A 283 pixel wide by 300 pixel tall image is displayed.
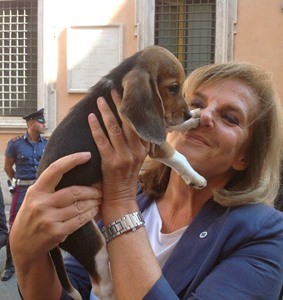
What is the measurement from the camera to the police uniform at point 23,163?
713 centimetres

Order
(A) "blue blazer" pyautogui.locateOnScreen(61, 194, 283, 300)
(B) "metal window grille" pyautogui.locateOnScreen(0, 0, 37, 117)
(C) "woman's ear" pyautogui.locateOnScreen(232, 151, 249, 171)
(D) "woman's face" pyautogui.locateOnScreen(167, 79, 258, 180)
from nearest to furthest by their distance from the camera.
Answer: (A) "blue blazer" pyautogui.locateOnScreen(61, 194, 283, 300), (D) "woman's face" pyautogui.locateOnScreen(167, 79, 258, 180), (C) "woman's ear" pyautogui.locateOnScreen(232, 151, 249, 171), (B) "metal window grille" pyautogui.locateOnScreen(0, 0, 37, 117)

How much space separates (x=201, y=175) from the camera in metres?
2.18

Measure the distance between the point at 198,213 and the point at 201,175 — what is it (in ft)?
0.86

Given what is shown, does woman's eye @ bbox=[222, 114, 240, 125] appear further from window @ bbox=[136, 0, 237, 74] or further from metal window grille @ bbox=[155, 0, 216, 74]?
metal window grille @ bbox=[155, 0, 216, 74]

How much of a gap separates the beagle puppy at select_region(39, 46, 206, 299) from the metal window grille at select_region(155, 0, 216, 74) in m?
10.0

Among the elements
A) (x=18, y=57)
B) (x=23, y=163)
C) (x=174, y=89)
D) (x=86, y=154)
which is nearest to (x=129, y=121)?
(x=86, y=154)

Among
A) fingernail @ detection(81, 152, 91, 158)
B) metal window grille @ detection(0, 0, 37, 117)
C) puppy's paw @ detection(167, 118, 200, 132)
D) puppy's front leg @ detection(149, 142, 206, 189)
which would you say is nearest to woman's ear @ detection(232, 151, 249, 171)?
puppy's front leg @ detection(149, 142, 206, 189)

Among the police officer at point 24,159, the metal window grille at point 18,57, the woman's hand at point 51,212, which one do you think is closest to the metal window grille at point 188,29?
the metal window grille at point 18,57

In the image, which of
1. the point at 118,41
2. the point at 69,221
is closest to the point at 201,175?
the point at 69,221

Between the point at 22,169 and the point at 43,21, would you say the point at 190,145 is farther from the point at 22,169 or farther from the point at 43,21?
the point at 43,21

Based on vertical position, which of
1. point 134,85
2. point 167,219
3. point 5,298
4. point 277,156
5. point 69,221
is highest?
point 134,85

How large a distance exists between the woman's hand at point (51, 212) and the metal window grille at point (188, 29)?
10.6m

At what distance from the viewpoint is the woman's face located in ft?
6.72

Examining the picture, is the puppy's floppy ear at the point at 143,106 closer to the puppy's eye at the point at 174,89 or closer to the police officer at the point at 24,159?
the puppy's eye at the point at 174,89
